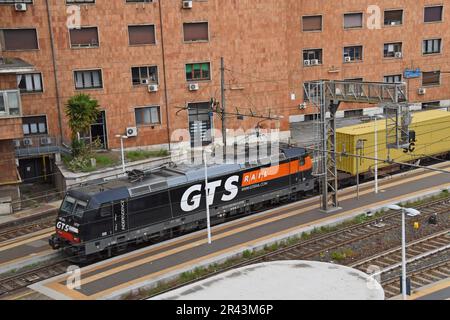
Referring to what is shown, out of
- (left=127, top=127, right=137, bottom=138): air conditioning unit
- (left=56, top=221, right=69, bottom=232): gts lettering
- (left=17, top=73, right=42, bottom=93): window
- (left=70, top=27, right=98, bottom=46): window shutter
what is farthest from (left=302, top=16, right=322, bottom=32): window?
(left=56, top=221, right=69, bottom=232): gts lettering

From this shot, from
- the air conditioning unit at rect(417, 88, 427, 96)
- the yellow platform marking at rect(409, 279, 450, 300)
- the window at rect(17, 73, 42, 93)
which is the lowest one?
the yellow platform marking at rect(409, 279, 450, 300)

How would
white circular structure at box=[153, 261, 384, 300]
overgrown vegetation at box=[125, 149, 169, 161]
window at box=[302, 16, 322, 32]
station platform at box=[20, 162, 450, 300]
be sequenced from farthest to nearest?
window at box=[302, 16, 322, 32] → overgrown vegetation at box=[125, 149, 169, 161] → station platform at box=[20, 162, 450, 300] → white circular structure at box=[153, 261, 384, 300]

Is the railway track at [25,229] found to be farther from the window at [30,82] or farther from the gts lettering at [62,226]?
the window at [30,82]

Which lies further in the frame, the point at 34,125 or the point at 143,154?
the point at 143,154

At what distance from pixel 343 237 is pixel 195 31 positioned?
65.2 ft

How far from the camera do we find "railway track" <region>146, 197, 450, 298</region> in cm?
2250

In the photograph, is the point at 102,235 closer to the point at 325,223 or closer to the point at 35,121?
the point at 325,223

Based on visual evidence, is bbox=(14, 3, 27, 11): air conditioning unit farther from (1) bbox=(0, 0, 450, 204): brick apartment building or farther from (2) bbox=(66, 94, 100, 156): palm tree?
(2) bbox=(66, 94, 100, 156): palm tree

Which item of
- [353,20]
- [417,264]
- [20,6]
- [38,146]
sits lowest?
[417,264]

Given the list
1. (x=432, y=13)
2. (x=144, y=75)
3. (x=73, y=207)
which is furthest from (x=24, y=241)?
(x=432, y=13)

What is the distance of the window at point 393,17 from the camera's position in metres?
47.0

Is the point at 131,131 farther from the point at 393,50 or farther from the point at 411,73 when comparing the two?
the point at 411,73

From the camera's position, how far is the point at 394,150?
3234cm
